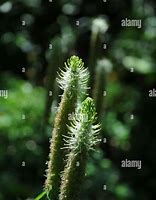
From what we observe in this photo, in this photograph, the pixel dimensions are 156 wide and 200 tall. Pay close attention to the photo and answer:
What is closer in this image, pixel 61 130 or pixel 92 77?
pixel 61 130

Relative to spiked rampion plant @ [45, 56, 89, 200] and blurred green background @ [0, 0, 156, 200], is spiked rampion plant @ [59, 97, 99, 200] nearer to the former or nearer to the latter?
spiked rampion plant @ [45, 56, 89, 200]

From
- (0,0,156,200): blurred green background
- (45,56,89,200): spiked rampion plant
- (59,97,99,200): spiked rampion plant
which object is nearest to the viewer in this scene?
(59,97,99,200): spiked rampion plant

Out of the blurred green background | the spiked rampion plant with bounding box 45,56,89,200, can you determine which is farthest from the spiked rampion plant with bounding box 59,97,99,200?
the blurred green background

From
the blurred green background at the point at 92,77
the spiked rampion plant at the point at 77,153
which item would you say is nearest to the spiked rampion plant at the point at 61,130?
the spiked rampion plant at the point at 77,153

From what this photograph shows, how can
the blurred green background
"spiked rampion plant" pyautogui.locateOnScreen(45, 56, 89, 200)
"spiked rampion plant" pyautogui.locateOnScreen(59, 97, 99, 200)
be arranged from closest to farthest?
"spiked rampion plant" pyautogui.locateOnScreen(59, 97, 99, 200), "spiked rampion plant" pyautogui.locateOnScreen(45, 56, 89, 200), the blurred green background

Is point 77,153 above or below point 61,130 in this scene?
below

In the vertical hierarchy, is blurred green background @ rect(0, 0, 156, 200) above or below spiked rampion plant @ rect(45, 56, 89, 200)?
above

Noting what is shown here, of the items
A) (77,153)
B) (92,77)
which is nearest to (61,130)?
(77,153)

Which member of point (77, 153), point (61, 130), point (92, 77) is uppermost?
point (92, 77)

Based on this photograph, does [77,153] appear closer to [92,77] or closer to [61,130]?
[61,130]
